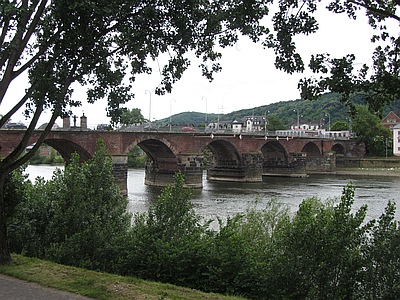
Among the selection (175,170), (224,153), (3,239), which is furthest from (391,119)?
(3,239)

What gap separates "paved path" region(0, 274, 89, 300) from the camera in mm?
7324

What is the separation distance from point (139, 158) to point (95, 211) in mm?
70496

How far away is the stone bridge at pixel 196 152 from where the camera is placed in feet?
135

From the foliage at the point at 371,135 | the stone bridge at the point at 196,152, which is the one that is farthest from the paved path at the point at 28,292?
the foliage at the point at 371,135

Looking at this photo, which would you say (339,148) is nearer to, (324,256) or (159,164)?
(159,164)

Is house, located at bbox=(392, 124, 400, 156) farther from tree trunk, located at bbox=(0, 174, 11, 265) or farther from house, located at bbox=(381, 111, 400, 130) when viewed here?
tree trunk, located at bbox=(0, 174, 11, 265)

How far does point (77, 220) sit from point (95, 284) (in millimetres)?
3582

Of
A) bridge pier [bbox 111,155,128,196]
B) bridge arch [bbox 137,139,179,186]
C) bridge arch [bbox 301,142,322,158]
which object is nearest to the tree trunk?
bridge pier [bbox 111,155,128,196]

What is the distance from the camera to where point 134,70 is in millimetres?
10234

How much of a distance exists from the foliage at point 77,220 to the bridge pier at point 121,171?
2827 centimetres

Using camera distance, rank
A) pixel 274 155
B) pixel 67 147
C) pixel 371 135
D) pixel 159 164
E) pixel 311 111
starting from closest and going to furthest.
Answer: pixel 67 147
pixel 159 164
pixel 274 155
pixel 371 135
pixel 311 111

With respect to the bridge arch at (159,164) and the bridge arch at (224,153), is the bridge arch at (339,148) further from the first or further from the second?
the bridge arch at (159,164)

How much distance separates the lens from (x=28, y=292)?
7.65m

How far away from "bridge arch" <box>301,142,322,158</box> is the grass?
74294 mm
